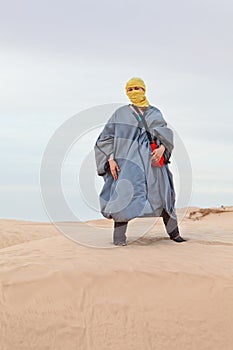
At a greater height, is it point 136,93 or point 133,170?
point 136,93

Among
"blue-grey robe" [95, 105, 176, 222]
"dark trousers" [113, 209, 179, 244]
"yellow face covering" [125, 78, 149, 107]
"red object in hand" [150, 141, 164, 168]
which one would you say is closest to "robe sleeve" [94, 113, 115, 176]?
"blue-grey robe" [95, 105, 176, 222]

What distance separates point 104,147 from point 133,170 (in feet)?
1.68

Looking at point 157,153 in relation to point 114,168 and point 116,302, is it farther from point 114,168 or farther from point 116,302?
point 116,302

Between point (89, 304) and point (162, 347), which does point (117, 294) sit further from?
point (162, 347)

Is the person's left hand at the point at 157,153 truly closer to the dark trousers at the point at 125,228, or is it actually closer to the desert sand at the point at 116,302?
the dark trousers at the point at 125,228

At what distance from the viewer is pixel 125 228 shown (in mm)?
6914

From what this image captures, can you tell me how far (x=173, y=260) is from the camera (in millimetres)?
5949

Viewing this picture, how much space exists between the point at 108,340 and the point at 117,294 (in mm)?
474

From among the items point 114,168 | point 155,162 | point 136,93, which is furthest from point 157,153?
point 136,93

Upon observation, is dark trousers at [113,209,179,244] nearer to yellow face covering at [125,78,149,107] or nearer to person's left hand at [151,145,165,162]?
person's left hand at [151,145,165,162]

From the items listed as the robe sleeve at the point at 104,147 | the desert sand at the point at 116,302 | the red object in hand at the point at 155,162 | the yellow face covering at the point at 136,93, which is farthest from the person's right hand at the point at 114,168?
the desert sand at the point at 116,302

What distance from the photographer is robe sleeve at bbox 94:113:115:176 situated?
7.02m

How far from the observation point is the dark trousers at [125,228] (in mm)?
6910

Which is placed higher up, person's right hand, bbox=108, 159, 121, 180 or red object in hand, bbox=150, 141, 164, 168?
red object in hand, bbox=150, 141, 164, 168
